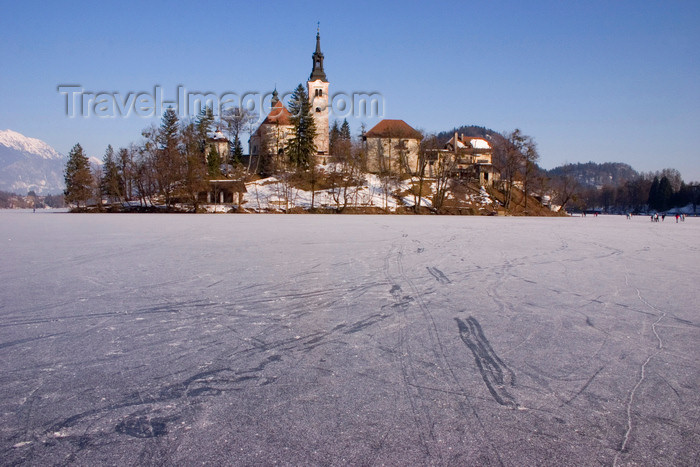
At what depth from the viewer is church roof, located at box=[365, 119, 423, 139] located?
79.6 meters

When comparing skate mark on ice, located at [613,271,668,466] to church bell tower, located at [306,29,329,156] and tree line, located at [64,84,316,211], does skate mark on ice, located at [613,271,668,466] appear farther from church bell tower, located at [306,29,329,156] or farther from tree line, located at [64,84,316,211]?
church bell tower, located at [306,29,329,156]

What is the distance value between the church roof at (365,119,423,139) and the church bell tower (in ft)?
26.7

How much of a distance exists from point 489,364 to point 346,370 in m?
1.25

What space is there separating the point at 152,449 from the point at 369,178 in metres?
70.7

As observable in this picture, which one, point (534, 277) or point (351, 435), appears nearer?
point (351, 435)

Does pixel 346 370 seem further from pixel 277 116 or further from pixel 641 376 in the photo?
pixel 277 116

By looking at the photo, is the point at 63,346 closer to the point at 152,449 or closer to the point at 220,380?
the point at 220,380

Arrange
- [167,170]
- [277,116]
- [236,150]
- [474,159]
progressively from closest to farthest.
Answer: [167,170]
[236,150]
[277,116]
[474,159]

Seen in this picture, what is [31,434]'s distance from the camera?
110 inches

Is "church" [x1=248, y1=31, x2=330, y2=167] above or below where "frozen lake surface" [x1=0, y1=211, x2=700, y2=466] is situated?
above

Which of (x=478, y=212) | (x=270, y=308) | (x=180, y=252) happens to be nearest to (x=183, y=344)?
(x=270, y=308)

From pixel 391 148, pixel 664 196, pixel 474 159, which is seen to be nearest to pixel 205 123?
pixel 391 148

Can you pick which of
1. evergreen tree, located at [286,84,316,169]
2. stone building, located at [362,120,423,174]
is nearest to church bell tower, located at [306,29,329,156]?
stone building, located at [362,120,423,174]

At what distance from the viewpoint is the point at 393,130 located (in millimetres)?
81188
